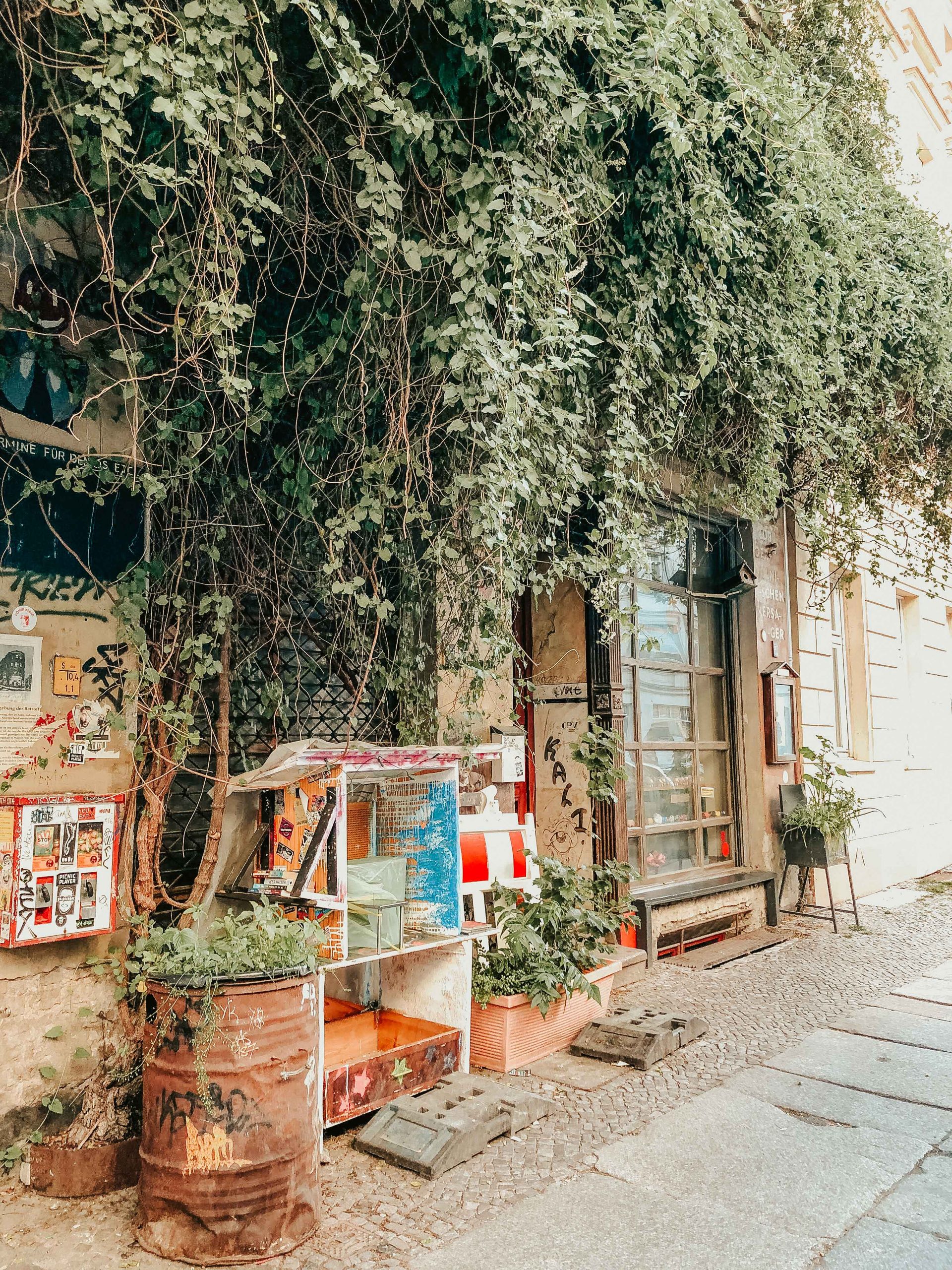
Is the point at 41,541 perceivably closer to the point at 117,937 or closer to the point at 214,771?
the point at 214,771

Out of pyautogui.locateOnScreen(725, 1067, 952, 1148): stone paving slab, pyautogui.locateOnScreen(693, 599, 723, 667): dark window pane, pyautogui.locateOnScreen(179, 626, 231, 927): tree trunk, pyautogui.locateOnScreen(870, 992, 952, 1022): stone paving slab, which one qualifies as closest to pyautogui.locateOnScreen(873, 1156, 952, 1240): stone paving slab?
pyautogui.locateOnScreen(725, 1067, 952, 1148): stone paving slab

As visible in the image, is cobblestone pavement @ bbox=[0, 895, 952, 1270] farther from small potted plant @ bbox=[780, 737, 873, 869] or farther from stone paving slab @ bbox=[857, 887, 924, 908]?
stone paving slab @ bbox=[857, 887, 924, 908]

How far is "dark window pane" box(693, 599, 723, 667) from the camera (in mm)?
8328

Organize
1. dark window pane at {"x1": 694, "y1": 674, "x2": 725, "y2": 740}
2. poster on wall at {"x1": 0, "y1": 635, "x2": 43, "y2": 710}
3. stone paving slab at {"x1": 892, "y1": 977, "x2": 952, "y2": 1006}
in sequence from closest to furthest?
poster on wall at {"x1": 0, "y1": 635, "x2": 43, "y2": 710} → stone paving slab at {"x1": 892, "y1": 977, "x2": 952, "y2": 1006} → dark window pane at {"x1": 694, "y1": 674, "x2": 725, "y2": 740}

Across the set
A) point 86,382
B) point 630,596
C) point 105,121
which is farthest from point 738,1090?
point 105,121

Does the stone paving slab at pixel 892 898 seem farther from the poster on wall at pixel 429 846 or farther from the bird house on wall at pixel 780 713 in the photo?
the poster on wall at pixel 429 846

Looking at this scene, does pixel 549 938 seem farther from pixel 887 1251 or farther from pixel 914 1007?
pixel 914 1007

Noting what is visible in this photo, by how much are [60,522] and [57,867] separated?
4.59ft

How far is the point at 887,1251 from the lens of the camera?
3.02m

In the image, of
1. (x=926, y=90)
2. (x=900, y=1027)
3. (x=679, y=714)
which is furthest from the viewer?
(x=926, y=90)

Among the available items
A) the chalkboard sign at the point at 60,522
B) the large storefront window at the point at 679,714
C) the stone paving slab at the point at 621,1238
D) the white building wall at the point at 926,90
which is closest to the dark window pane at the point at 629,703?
the large storefront window at the point at 679,714

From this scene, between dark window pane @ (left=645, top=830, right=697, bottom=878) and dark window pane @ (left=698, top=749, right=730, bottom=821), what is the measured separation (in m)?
0.33

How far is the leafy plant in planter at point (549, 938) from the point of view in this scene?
185 inches

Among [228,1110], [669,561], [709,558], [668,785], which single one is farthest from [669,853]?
[228,1110]
